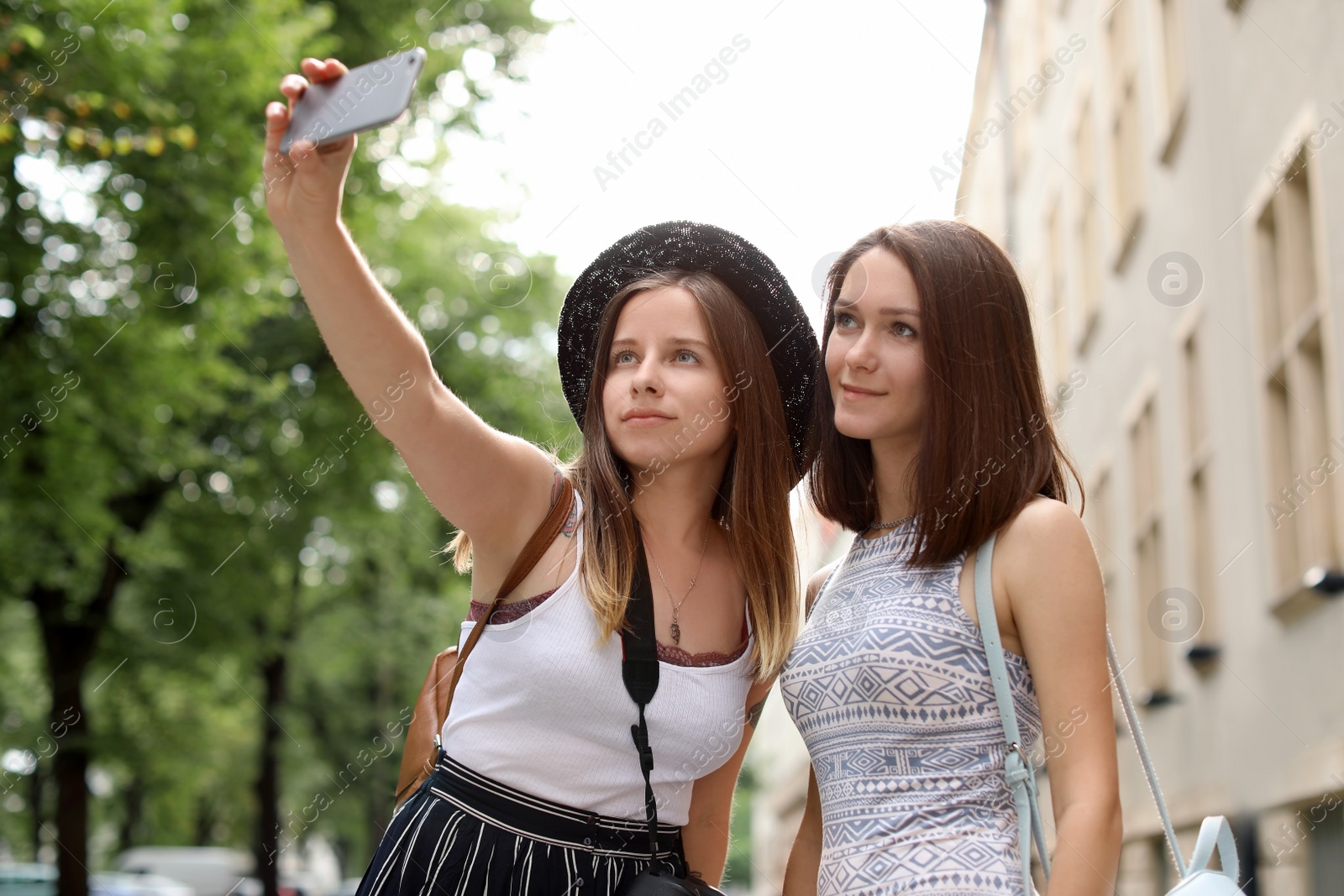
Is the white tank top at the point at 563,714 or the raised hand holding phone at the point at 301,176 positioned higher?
the raised hand holding phone at the point at 301,176

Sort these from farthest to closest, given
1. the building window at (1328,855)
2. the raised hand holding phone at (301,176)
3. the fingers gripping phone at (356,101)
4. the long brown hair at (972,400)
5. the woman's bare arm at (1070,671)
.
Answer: the building window at (1328,855) → the long brown hair at (972,400) → the woman's bare arm at (1070,671) → the raised hand holding phone at (301,176) → the fingers gripping phone at (356,101)

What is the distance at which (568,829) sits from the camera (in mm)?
2641

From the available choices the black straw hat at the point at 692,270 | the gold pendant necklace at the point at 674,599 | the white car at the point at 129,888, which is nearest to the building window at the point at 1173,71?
the black straw hat at the point at 692,270

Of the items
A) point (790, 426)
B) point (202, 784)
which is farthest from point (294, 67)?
point (202, 784)

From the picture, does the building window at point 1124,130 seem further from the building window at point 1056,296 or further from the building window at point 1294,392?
the building window at point 1294,392

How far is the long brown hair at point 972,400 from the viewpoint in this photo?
270cm

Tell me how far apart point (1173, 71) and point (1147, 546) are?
4.37m

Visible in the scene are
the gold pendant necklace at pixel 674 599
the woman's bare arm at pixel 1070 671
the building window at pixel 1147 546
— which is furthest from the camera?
the building window at pixel 1147 546

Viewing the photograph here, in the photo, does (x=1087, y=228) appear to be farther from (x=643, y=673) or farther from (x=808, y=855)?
(x=643, y=673)

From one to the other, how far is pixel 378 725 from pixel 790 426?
2487 centimetres

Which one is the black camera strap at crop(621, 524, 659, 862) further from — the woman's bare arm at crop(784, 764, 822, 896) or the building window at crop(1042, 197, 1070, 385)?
the building window at crop(1042, 197, 1070, 385)

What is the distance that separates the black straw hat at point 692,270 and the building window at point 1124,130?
1061cm

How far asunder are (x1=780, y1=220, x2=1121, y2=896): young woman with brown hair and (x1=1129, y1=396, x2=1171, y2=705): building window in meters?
9.81

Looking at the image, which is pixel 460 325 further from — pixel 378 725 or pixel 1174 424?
pixel 378 725
